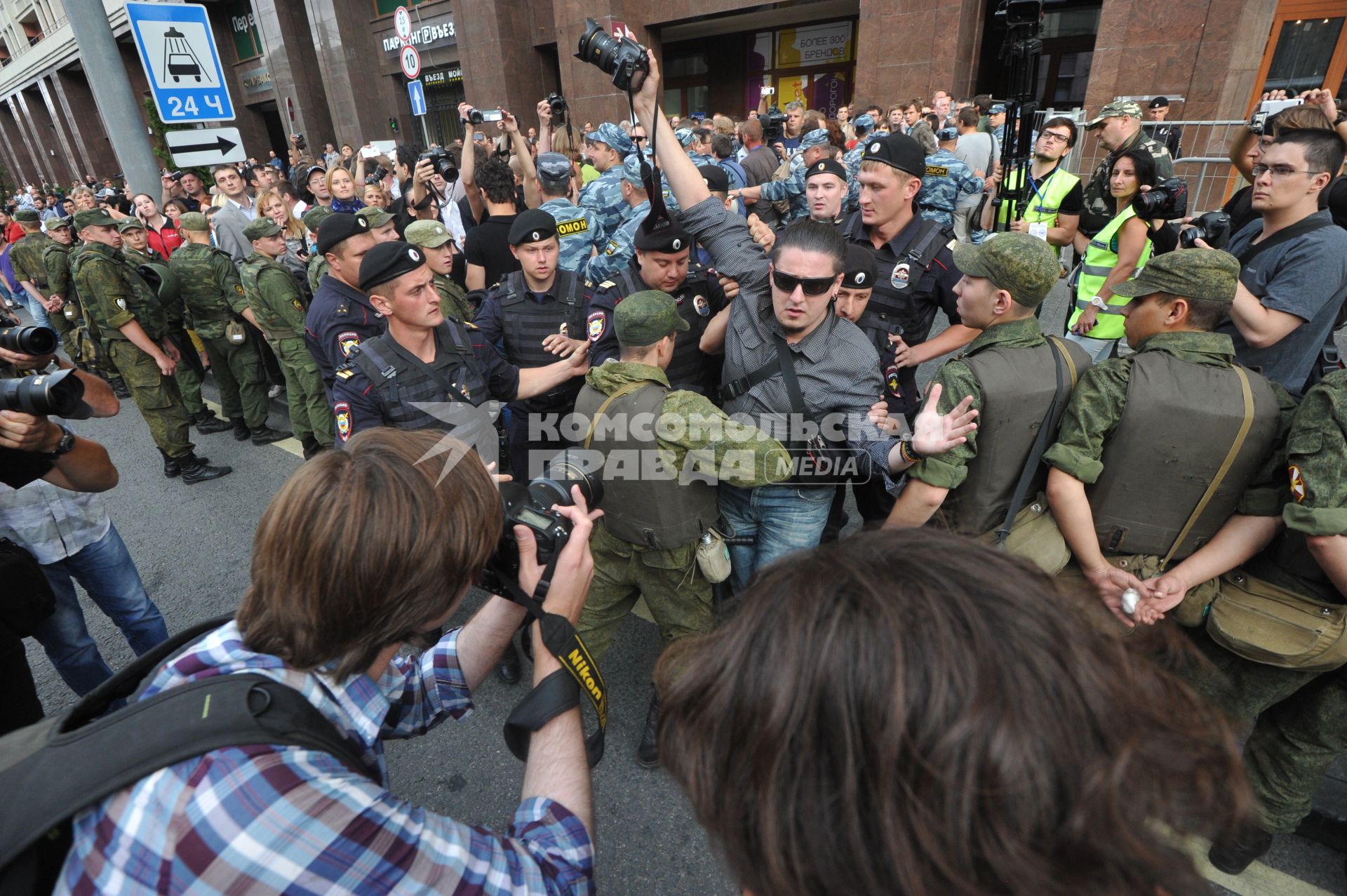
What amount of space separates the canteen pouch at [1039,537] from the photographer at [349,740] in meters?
1.47

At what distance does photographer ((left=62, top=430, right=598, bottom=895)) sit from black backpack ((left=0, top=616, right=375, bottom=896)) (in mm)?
24

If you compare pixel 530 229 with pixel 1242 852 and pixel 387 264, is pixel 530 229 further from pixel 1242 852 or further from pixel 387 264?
pixel 1242 852

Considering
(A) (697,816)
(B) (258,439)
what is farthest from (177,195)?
(A) (697,816)

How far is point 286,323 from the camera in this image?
4.77 m

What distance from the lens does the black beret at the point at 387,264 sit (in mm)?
2631

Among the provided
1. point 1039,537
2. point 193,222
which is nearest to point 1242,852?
point 1039,537

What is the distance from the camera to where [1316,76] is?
404 inches

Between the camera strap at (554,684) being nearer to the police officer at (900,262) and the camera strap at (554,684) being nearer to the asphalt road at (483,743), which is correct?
the asphalt road at (483,743)

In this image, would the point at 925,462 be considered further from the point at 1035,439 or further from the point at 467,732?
the point at 467,732

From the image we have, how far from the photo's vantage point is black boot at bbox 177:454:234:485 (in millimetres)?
5113

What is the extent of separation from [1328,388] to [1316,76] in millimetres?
13419

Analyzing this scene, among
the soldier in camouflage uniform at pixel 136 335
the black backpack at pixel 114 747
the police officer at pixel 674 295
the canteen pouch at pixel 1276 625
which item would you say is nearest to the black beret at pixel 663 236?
the police officer at pixel 674 295

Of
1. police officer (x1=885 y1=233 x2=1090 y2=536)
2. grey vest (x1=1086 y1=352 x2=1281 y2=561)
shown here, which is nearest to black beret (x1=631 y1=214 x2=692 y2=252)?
police officer (x1=885 y1=233 x2=1090 y2=536)

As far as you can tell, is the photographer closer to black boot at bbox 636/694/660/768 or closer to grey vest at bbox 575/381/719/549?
grey vest at bbox 575/381/719/549
